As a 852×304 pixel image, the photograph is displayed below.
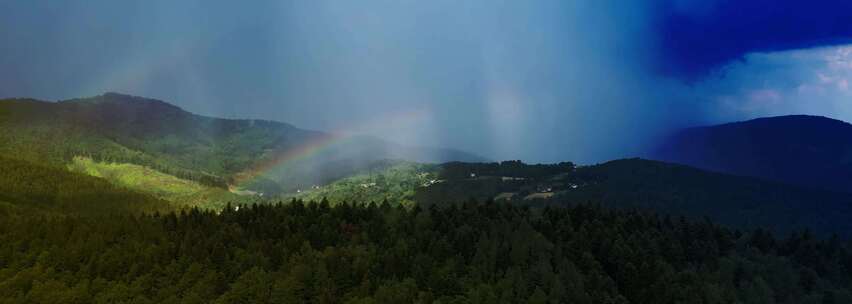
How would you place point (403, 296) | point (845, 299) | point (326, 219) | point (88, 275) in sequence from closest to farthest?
1. point (403, 296)
2. point (88, 275)
3. point (845, 299)
4. point (326, 219)

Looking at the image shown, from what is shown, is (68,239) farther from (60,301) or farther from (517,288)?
(517,288)

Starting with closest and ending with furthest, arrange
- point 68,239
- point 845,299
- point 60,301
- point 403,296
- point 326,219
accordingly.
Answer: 1. point 403,296
2. point 60,301
3. point 845,299
4. point 68,239
5. point 326,219

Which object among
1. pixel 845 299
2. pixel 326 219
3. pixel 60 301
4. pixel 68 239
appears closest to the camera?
pixel 60 301

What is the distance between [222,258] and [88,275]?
95.3 feet

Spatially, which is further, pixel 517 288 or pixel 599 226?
pixel 599 226

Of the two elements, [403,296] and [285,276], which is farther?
[285,276]

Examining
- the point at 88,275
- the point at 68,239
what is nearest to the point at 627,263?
the point at 88,275

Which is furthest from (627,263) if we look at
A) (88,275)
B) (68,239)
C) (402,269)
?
(68,239)

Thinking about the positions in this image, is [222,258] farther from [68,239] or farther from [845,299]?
[845,299]

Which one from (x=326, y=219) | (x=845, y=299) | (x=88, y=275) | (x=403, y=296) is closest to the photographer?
(x=403, y=296)

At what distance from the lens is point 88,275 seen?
154750 mm

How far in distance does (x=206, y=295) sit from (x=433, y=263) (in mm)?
47427

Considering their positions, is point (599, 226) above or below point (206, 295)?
above

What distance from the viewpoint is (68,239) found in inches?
7200
